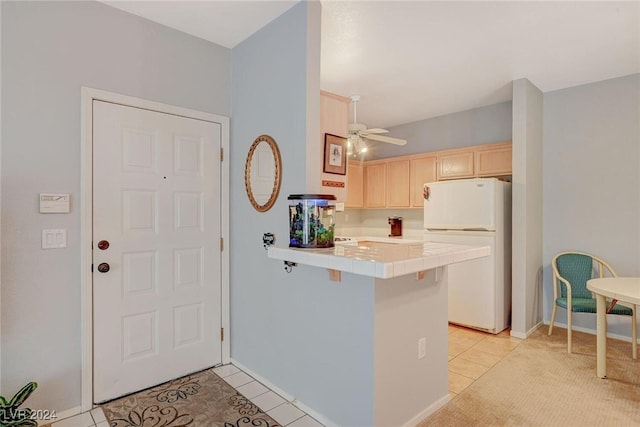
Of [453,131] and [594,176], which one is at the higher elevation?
[453,131]

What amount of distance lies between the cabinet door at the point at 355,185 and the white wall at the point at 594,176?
247 cm

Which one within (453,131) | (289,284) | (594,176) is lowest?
(289,284)

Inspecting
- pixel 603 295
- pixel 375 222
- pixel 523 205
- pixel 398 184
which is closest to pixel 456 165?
pixel 398 184

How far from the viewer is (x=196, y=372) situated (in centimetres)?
268

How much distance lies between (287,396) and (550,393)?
6.16ft

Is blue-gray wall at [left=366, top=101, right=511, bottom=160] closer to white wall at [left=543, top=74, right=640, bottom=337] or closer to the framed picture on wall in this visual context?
white wall at [left=543, top=74, right=640, bottom=337]

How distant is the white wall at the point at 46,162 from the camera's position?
75.7 inches

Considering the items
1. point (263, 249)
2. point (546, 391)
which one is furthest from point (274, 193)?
point (546, 391)

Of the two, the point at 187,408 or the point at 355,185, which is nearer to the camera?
the point at 187,408

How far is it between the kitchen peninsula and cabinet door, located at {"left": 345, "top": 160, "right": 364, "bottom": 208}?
3.11 m

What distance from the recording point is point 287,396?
232 cm

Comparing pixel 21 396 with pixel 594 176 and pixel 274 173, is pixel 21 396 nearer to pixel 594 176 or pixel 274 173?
pixel 274 173

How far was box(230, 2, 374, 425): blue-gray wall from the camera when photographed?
1.91 metres

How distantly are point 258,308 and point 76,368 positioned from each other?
3.90ft
